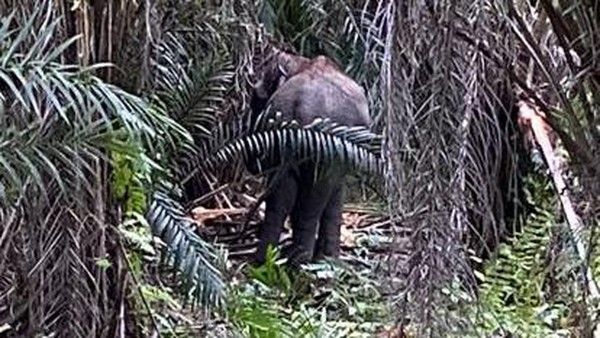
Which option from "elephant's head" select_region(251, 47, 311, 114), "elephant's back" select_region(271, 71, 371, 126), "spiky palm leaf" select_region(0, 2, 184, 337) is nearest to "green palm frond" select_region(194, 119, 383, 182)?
"elephant's back" select_region(271, 71, 371, 126)

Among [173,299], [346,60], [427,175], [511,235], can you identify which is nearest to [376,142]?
[511,235]

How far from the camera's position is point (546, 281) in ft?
13.1

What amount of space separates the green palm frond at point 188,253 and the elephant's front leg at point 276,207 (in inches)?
51.1

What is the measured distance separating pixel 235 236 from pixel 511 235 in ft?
4.64

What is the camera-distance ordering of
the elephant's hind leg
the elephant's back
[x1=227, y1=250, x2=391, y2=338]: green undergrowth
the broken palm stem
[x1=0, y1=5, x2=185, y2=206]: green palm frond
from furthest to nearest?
the elephant's hind leg, the elephant's back, [x1=227, y1=250, x2=391, y2=338]: green undergrowth, the broken palm stem, [x1=0, y1=5, x2=185, y2=206]: green palm frond

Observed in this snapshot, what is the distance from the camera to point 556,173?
329cm

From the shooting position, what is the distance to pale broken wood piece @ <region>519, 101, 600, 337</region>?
7.82 feet

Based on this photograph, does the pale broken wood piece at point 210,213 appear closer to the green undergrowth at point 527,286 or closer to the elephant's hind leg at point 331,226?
the elephant's hind leg at point 331,226

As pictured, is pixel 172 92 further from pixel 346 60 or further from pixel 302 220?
pixel 346 60

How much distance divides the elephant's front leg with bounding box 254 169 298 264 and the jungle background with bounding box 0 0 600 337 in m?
0.60

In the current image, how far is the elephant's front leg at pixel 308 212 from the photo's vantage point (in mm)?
5133

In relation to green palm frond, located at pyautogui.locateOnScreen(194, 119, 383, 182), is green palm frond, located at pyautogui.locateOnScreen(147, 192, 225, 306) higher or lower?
lower

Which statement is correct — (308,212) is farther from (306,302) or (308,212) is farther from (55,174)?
(55,174)

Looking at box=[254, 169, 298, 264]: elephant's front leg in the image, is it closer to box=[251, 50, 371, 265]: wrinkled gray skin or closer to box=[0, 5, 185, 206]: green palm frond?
box=[251, 50, 371, 265]: wrinkled gray skin
